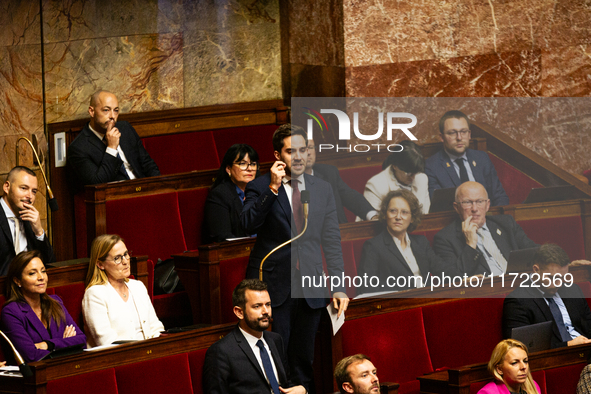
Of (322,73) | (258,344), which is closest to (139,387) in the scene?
(258,344)

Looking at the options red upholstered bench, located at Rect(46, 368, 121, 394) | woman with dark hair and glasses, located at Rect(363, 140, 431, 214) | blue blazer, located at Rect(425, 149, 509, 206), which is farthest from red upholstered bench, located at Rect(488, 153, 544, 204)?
red upholstered bench, located at Rect(46, 368, 121, 394)

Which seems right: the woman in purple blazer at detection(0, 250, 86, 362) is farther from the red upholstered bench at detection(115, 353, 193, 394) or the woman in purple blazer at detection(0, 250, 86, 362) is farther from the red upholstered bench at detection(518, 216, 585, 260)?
the red upholstered bench at detection(518, 216, 585, 260)

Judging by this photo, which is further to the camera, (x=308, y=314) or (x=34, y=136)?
(x=34, y=136)

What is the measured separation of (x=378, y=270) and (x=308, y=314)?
9.2 inches

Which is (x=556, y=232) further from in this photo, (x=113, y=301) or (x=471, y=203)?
(x=113, y=301)

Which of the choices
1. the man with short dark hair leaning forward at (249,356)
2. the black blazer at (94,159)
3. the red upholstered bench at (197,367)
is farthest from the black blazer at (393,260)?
the black blazer at (94,159)

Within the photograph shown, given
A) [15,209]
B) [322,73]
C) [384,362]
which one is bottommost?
[384,362]

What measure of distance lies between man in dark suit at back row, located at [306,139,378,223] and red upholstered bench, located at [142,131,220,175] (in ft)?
3.82

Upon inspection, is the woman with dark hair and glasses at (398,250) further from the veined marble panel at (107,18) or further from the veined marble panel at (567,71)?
the veined marble panel at (107,18)

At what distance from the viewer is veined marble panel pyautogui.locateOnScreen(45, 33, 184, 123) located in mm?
2432

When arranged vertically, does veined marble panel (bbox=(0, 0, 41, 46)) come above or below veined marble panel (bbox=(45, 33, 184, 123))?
above

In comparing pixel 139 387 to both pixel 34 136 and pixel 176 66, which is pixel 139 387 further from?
pixel 176 66

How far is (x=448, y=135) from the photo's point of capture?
52.8 inches

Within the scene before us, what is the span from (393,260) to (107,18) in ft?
4.92
